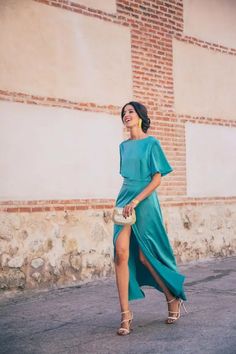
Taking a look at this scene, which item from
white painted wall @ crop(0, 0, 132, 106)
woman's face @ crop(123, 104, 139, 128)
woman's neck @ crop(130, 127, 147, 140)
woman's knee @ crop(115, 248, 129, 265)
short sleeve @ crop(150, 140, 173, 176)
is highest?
white painted wall @ crop(0, 0, 132, 106)

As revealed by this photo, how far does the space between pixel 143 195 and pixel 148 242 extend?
417 mm

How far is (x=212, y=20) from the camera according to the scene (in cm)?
973

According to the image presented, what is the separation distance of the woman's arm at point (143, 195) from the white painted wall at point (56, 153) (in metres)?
2.52

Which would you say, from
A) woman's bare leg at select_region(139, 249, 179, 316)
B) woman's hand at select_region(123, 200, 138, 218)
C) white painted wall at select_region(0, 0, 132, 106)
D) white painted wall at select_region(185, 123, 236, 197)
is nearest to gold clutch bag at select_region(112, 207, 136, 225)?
woman's hand at select_region(123, 200, 138, 218)

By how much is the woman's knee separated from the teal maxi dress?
0.45 ft

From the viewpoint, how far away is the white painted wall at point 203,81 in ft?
29.8

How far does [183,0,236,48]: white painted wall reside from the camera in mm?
9352

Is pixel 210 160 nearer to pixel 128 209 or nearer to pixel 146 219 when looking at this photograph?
pixel 146 219

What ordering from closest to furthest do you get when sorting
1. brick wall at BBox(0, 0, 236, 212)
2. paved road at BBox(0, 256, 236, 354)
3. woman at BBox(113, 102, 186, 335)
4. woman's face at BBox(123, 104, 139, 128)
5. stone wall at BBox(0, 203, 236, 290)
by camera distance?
paved road at BBox(0, 256, 236, 354) < woman at BBox(113, 102, 186, 335) < woman's face at BBox(123, 104, 139, 128) < stone wall at BBox(0, 203, 236, 290) < brick wall at BBox(0, 0, 236, 212)

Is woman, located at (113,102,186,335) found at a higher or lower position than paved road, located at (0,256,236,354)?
higher

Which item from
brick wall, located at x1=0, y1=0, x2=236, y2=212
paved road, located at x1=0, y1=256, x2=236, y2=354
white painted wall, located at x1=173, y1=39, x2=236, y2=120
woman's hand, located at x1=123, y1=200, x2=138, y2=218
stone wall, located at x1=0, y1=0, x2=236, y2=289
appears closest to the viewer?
paved road, located at x1=0, y1=256, x2=236, y2=354

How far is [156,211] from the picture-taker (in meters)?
4.59

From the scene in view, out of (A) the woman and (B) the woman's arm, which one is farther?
(A) the woman

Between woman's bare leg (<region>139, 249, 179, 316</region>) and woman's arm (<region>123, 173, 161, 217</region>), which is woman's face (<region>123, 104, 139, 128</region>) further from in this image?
woman's bare leg (<region>139, 249, 179, 316</region>)
